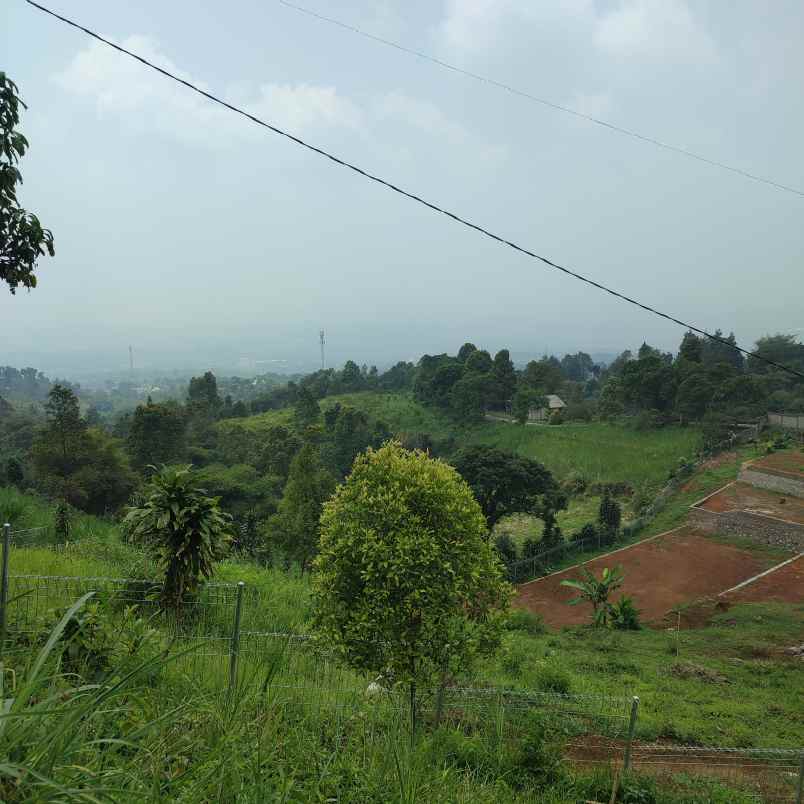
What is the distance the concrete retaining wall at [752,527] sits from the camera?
26.4 meters

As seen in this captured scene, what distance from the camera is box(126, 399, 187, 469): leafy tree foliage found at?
109ft

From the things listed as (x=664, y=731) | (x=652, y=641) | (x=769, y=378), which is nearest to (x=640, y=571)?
(x=652, y=641)

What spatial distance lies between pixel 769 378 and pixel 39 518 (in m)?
52.3

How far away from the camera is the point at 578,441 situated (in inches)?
1816

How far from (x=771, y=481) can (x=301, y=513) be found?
→ 23361 millimetres

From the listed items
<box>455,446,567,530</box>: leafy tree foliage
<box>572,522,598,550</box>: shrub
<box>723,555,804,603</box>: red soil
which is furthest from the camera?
<box>572,522,598,550</box>: shrub

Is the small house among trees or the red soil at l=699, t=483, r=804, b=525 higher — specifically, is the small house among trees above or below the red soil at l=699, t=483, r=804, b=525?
above

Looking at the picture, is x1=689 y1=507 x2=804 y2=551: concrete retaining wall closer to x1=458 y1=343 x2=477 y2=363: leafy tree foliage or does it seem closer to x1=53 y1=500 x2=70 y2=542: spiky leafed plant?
x1=53 y1=500 x2=70 y2=542: spiky leafed plant

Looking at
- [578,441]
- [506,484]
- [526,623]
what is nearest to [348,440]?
[506,484]

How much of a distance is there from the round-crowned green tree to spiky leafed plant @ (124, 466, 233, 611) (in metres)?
1.73

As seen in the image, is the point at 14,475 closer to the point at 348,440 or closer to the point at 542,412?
the point at 348,440

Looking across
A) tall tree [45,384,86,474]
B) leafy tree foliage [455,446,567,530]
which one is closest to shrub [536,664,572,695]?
leafy tree foliage [455,446,567,530]

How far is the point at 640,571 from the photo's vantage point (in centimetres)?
2569

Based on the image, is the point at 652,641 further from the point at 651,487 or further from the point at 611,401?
the point at 611,401
